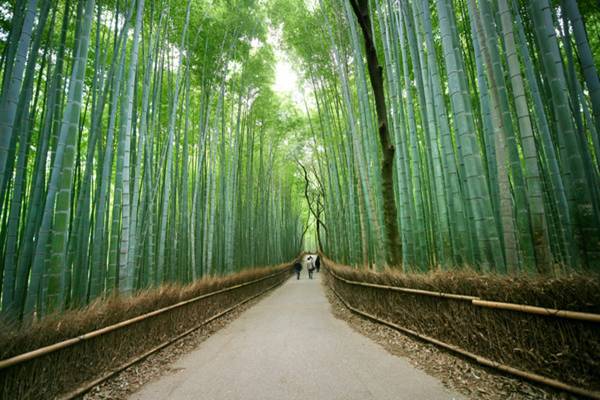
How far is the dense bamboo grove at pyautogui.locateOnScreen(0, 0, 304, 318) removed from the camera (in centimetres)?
250

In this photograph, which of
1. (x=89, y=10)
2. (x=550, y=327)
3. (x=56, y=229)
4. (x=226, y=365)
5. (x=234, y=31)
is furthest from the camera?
(x=234, y=31)

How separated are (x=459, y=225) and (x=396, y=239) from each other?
1.24 m

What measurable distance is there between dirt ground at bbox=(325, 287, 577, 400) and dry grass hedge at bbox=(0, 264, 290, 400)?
263 centimetres

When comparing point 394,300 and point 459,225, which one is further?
point 394,300

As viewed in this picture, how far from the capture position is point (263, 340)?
3.68m

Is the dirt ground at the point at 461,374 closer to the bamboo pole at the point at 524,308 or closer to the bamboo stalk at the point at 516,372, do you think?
the bamboo stalk at the point at 516,372

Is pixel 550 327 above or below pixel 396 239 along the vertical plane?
below

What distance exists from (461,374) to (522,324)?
2.12 feet

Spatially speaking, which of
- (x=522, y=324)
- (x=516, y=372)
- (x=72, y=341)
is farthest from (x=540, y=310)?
(x=72, y=341)

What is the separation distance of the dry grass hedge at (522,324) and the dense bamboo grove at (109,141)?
3.43 meters

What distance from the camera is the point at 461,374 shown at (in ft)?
7.03

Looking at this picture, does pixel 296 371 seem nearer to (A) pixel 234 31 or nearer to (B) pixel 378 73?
(B) pixel 378 73

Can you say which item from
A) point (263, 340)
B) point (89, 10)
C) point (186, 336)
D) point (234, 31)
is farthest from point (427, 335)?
point (234, 31)

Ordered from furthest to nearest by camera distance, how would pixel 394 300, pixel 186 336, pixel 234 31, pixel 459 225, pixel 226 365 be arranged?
pixel 234 31, pixel 186 336, pixel 394 300, pixel 459 225, pixel 226 365
